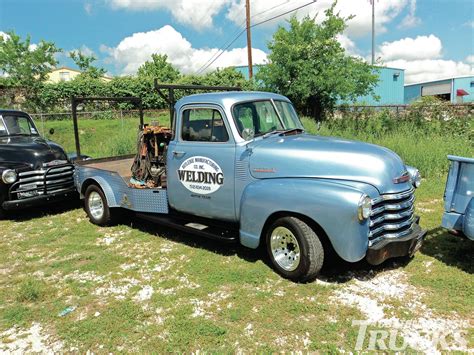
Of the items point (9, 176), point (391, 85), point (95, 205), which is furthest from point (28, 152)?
point (391, 85)

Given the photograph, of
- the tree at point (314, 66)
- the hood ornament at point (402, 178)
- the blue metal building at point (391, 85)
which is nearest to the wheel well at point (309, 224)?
the hood ornament at point (402, 178)

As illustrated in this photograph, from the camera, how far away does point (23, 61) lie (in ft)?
90.3

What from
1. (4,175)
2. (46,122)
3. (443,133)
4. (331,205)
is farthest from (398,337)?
(46,122)

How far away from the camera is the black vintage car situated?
6.95 meters

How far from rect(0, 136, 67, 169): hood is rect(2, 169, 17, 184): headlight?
0.34 m

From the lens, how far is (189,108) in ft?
16.9

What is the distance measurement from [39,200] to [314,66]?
13443 mm

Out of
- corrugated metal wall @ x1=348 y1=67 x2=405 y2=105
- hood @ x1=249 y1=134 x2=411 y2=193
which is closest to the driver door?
hood @ x1=249 y1=134 x2=411 y2=193

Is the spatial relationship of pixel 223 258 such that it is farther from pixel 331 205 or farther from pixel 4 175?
pixel 4 175

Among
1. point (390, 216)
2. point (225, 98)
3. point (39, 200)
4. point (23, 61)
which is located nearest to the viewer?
point (390, 216)

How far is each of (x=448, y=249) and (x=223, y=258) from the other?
2899 mm

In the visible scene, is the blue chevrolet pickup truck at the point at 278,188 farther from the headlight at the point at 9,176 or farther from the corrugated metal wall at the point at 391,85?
the corrugated metal wall at the point at 391,85

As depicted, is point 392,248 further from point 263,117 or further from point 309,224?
point 263,117

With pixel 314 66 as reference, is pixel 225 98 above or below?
below
